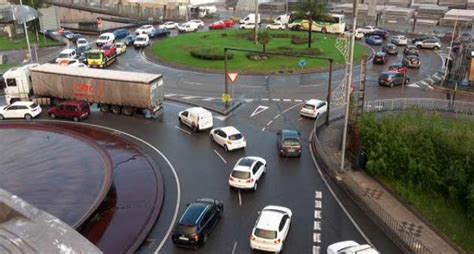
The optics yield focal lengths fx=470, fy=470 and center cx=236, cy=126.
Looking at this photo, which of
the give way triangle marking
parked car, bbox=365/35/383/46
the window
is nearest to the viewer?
the give way triangle marking

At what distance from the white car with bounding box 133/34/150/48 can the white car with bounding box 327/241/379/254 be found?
50.6m

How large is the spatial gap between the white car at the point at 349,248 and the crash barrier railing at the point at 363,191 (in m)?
2.68

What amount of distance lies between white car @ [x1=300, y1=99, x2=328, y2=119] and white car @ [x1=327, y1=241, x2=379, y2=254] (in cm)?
1837

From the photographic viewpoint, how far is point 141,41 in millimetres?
65250

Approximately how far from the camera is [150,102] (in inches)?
→ 1454

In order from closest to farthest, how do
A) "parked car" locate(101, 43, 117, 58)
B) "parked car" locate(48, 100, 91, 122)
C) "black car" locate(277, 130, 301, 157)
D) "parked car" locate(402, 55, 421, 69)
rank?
"black car" locate(277, 130, 301, 157) < "parked car" locate(48, 100, 91, 122) < "parked car" locate(402, 55, 421, 69) < "parked car" locate(101, 43, 117, 58)

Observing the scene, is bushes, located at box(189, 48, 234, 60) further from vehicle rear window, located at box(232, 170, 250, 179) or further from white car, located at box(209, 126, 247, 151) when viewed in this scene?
vehicle rear window, located at box(232, 170, 250, 179)

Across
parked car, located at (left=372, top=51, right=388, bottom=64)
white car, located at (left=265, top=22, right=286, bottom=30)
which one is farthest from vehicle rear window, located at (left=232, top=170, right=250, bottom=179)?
white car, located at (left=265, top=22, right=286, bottom=30)

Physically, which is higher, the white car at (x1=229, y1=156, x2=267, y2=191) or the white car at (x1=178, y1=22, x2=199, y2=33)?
the white car at (x1=178, y1=22, x2=199, y2=33)

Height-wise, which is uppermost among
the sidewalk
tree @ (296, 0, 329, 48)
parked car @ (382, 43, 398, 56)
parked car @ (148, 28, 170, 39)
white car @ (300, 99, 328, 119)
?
tree @ (296, 0, 329, 48)

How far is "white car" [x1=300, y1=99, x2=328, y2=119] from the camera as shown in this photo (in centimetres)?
3750

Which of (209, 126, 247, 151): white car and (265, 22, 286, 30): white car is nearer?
(209, 126, 247, 151): white car

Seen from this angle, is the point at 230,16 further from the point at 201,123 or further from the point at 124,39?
the point at 201,123

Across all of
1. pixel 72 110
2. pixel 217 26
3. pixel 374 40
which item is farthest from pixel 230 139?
pixel 217 26
